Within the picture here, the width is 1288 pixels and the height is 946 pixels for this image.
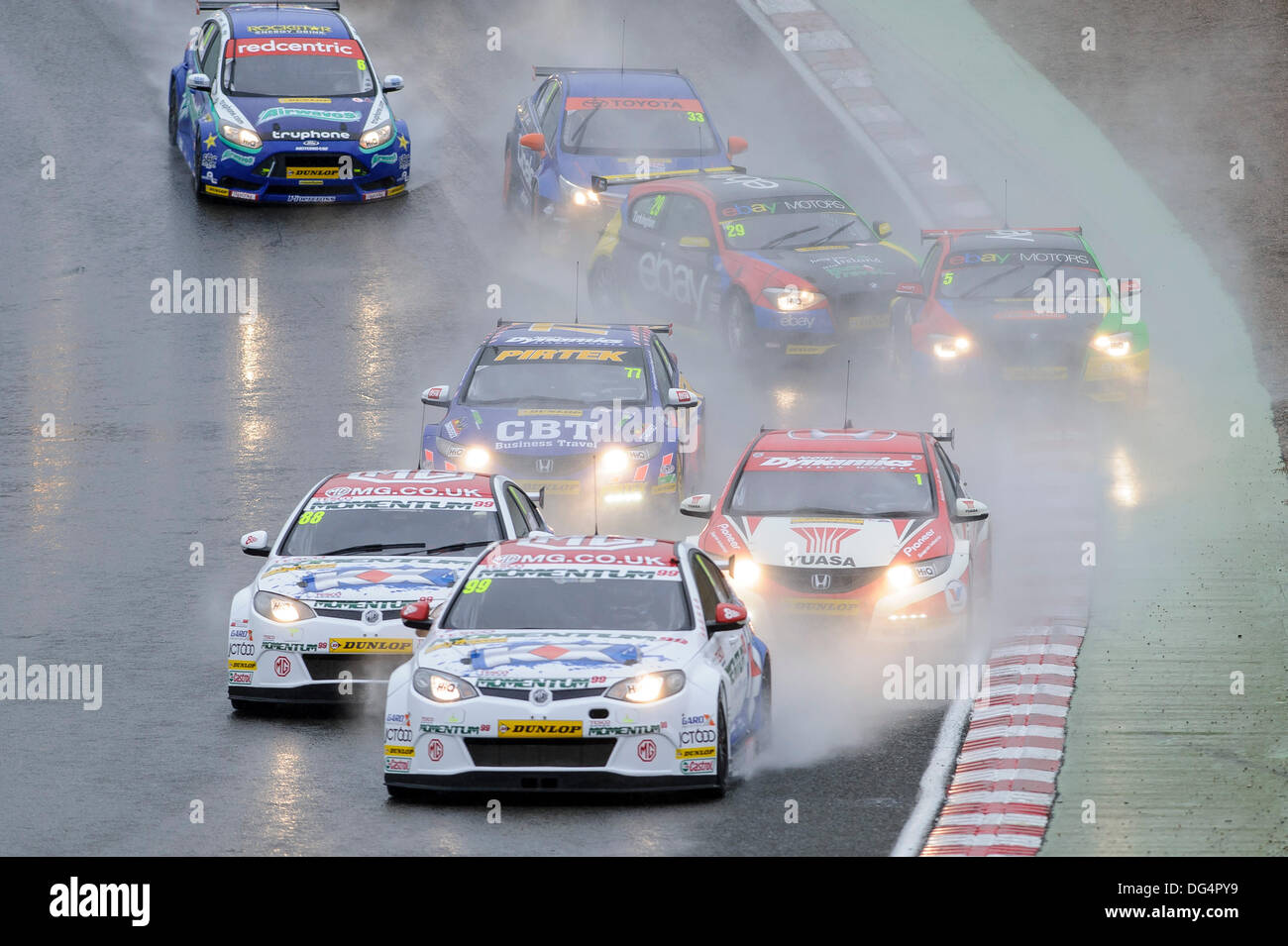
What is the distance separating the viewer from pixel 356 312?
23.9 meters

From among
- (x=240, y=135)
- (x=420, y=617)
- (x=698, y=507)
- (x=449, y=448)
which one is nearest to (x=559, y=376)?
(x=449, y=448)

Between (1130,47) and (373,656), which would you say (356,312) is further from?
(1130,47)

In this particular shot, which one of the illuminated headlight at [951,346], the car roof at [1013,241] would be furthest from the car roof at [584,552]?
the car roof at [1013,241]

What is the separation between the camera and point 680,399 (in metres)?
18.2

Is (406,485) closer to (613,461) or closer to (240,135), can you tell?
(613,461)

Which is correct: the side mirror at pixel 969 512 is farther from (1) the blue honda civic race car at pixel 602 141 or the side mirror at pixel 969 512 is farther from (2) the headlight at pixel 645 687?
(1) the blue honda civic race car at pixel 602 141

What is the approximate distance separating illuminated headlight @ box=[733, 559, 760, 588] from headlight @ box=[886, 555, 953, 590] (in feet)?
2.71

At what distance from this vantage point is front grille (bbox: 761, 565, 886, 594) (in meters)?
14.4

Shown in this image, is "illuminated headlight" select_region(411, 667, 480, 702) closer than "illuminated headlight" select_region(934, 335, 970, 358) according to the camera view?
Yes

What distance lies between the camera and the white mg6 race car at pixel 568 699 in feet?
37.2

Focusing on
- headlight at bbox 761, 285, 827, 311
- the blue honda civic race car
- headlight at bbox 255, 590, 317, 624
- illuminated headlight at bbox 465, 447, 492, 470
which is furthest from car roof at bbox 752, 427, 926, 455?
the blue honda civic race car

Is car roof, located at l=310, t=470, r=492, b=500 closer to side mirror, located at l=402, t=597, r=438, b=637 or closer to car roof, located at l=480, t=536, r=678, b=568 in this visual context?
car roof, located at l=480, t=536, r=678, b=568
